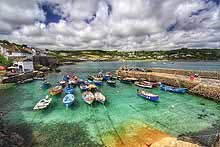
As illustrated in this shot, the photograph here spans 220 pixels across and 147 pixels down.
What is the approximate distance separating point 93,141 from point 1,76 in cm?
4138

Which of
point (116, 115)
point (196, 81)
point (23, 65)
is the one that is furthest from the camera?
point (23, 65)

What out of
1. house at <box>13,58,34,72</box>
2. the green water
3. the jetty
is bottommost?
the green water

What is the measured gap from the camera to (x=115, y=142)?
13.2m

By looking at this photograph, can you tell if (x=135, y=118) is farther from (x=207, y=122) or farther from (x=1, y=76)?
(x=1, y=76)

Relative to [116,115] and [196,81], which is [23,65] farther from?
[196,81]

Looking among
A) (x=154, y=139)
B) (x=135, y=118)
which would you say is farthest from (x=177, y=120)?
(x=154, y=139)

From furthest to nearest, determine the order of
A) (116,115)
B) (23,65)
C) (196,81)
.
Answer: (23,65) → (196,81) → (116,115)

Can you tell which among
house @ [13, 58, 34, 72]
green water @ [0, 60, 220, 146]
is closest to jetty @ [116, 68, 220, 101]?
green water @ [0, 60, 220, 146]

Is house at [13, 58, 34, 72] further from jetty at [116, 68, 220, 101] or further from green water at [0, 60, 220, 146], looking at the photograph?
jetty at [116, 68, 220, 101]

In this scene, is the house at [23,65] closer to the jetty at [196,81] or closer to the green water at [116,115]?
the green water at [116,115]

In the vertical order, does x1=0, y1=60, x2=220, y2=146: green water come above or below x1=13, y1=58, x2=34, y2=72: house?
below

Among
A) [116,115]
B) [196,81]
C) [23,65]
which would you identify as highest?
[23,65]

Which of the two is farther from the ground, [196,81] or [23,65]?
[23,65]

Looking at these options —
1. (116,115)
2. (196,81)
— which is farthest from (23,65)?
(196,81)
